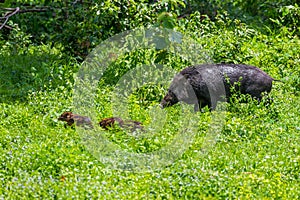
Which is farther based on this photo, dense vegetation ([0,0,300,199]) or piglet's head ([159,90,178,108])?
piglet's head ([159,90,178,108])

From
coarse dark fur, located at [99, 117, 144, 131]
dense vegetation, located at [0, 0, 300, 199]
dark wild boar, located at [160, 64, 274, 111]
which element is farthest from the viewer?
dark wild boar, located at [160, 64, 274, 111]

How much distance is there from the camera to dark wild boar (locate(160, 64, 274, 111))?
25.5 ft

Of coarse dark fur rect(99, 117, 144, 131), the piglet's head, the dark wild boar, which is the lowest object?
coarse dark fur rect(99, 117, 144, 131)

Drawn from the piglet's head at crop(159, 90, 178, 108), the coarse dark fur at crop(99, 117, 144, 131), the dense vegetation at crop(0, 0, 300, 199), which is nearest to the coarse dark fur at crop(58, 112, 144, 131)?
the coarse dark fur at crop(99, 117, 144, 131)

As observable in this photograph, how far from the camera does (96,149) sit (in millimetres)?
6422

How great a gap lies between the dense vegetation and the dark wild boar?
19 centimetres

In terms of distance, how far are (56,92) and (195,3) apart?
178 inches

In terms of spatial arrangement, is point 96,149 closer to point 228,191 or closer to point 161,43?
point 228,191

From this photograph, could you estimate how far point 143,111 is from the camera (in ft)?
25.7

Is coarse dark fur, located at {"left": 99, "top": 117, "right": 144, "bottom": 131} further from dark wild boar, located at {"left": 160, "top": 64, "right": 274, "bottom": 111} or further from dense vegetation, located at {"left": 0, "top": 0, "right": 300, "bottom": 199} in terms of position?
dark wild boar, located at {"left": 160, "top": 64, "right": 274, "bottom": 111}

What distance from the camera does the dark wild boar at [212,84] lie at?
7.78 meters

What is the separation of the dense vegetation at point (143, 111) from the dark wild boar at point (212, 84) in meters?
0.19

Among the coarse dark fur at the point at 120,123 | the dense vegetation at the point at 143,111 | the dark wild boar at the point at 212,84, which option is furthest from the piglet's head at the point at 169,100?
the coarse dark fur at the point at 120,123

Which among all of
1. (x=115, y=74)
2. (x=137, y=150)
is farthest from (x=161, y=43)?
(x=137, y=150)
